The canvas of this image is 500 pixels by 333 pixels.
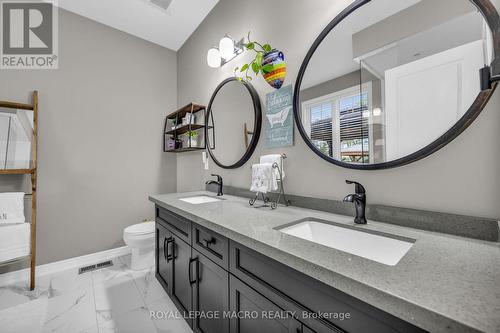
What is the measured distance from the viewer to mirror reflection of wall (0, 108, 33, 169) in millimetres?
1968

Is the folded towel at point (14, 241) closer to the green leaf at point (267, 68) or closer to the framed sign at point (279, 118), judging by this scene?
the framed sign at point (279, 118)

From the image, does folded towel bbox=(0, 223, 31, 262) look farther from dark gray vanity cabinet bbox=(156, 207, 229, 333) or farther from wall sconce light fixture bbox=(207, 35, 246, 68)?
wall sconce light fixture bbox=(207, 35, 246, 68)

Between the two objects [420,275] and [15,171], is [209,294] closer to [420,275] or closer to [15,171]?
[420,275]

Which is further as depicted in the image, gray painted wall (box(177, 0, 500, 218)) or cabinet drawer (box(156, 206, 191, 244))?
cabinet drawer (box(156, 206, 191, 244))

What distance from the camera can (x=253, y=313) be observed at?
33.8 inches

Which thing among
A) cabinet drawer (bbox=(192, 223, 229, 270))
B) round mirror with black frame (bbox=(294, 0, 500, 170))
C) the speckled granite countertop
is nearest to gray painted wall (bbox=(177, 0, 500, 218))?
round mirror with black frame (bbox=(294, 0, 500, 170))

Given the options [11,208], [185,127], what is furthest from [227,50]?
[11,208]

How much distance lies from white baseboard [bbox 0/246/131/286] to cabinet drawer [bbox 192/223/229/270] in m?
1.89

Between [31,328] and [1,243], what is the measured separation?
832 mm

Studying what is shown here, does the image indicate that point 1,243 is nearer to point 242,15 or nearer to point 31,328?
point 31,328

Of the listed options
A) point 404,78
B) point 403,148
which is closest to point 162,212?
point 403,148

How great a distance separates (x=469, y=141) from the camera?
808mm

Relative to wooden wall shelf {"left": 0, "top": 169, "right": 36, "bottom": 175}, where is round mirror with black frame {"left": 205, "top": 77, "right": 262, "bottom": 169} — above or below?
above

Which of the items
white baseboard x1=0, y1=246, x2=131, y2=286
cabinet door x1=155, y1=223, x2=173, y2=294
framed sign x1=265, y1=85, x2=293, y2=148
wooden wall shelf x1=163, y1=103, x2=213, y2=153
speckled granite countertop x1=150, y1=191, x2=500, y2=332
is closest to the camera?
speckled granite countertop x1=150, y1=191, x2=500, y2=332
